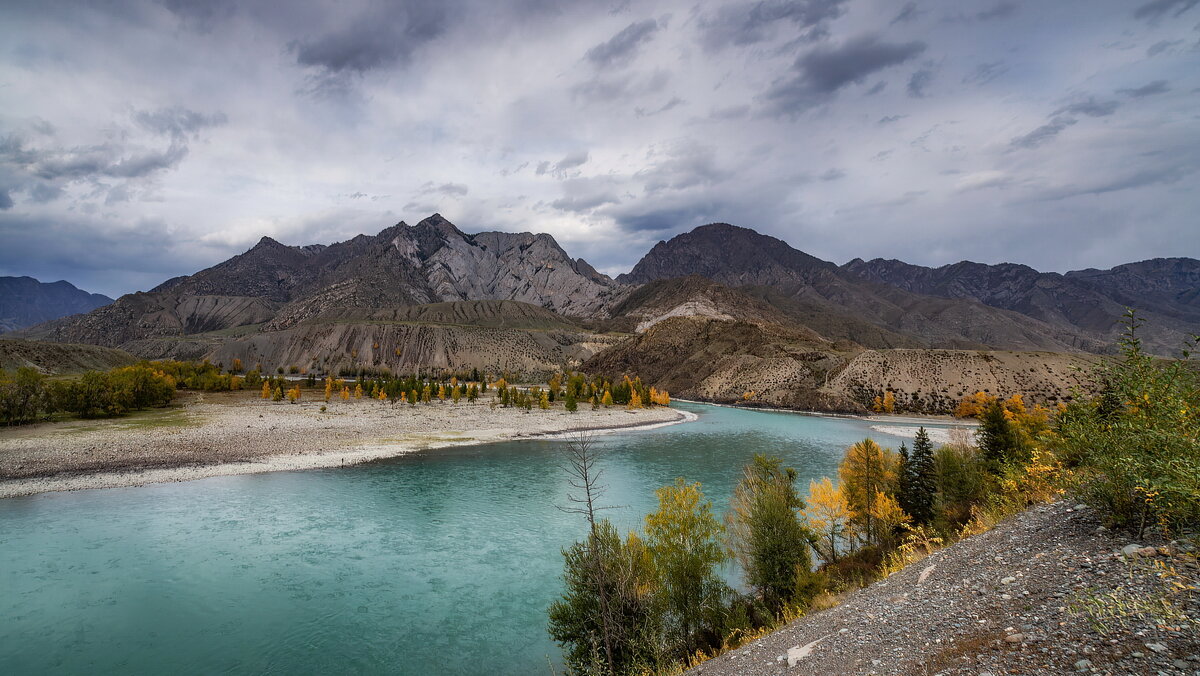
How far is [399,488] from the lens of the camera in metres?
41.6

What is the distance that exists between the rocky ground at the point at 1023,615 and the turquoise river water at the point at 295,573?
12390 mm

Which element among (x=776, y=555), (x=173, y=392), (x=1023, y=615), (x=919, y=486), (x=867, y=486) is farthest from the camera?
(x=173, y=392)

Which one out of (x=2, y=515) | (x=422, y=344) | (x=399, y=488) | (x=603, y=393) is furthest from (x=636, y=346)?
(x=2, y=515)

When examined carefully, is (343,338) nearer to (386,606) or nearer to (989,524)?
(386,606)

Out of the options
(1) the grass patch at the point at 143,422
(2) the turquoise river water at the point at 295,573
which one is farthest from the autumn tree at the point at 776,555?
(1) the grass patch at the point at 143,422

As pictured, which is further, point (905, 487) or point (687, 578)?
point (905, 487)

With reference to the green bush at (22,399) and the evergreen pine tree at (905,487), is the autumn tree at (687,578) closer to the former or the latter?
the evergreen pine tree at (905,487)

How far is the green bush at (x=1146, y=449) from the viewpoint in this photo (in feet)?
23.7

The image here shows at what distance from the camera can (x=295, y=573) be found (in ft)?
81.4

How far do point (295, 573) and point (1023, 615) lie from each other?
28844 mm

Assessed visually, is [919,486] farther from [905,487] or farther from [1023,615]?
[1023,615]

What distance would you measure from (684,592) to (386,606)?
44.1 feet

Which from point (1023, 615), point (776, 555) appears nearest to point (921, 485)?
point (776, 555)

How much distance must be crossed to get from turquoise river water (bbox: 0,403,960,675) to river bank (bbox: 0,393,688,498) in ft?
14.7
